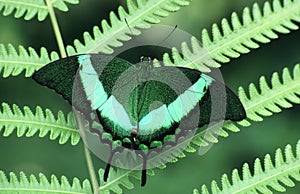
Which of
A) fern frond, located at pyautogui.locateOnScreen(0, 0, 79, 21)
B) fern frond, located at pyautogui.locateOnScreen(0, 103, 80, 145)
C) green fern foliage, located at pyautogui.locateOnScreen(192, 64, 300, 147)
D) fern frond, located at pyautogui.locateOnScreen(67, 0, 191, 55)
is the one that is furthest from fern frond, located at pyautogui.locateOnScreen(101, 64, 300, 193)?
fern frond, located at pyautogui.locateOnScreen(0, 0, 79, 21)

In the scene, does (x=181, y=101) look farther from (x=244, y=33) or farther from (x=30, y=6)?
(x=30, y=6)

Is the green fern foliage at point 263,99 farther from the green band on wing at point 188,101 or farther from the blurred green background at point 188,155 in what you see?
the blurred green background at point 188,155

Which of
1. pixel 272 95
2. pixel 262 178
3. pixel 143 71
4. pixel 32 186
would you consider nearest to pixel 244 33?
pixel 272 95

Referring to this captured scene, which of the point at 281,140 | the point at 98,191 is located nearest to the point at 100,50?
the point at 98,191

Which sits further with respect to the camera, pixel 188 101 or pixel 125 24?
pixel 125 24

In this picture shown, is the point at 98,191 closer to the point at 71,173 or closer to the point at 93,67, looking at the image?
the point at 93,67

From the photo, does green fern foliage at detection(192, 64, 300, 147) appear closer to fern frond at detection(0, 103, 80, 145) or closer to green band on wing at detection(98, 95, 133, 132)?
green band on wing at detection(98, 95, 133, 132)
